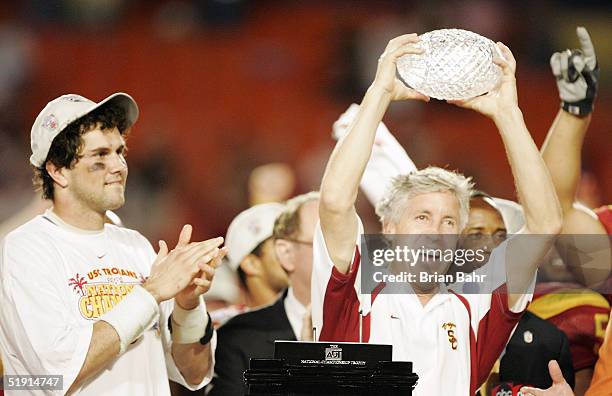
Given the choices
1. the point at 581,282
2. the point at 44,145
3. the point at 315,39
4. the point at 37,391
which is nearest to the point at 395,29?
the point at 315,39

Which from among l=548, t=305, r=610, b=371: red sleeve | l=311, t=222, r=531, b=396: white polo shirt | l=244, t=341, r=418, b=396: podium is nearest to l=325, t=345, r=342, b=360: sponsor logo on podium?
l=244, t=341, r=418, b=396: podium

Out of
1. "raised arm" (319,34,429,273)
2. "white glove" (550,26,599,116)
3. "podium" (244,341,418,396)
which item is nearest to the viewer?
"podium" (244,341,418,396)

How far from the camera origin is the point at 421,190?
122 inches

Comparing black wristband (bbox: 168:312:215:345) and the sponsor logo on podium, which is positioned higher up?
black wristband (bbox: 168:312:215:345)

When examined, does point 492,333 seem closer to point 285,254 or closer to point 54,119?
point 285,254

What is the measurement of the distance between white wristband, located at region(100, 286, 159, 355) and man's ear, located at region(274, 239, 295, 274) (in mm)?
925

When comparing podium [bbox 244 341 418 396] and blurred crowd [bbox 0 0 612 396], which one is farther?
blurred crowd [bbox 0 0 612 396]

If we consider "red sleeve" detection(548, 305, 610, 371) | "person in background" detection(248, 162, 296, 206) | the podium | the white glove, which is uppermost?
the white glove

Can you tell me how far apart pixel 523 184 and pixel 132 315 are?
1170mm

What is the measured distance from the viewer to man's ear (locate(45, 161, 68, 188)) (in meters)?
3.03

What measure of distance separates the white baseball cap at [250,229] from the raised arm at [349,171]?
3.05 ft

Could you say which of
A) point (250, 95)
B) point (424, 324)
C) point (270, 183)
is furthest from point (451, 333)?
point (250, 95)

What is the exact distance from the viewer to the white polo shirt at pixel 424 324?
2881 millimetres

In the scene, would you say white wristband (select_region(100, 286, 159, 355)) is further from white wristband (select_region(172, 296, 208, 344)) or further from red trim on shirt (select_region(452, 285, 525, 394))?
red trim on shirt (select_region(452, 285, 525, 394))
